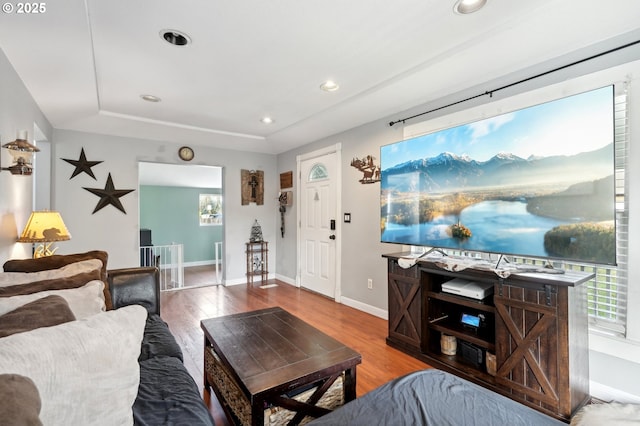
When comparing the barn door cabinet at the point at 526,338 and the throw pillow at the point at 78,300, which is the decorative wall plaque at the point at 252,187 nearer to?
the barn door cabinet at the point at 526,338

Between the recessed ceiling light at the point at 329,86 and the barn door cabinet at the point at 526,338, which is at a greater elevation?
the recessed ceiling light at the point at 329,86

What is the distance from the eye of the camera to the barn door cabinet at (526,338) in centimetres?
179

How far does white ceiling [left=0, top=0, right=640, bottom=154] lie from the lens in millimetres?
1829

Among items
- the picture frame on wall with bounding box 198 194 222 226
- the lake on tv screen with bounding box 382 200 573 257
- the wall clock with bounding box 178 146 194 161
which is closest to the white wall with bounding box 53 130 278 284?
the wall clock with bounding box 178 146 194 161

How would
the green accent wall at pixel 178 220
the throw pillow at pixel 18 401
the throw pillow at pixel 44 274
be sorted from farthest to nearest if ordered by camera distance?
1. the green accent wall at pixel 178 220
2. the throw pillow at pixel 44 274
3. the throw pillow at pixel 18 401

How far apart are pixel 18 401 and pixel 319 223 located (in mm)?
4137

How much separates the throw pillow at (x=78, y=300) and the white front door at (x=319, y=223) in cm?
310

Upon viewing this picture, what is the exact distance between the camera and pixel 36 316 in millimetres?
1140

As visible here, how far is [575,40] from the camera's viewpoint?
2.03 metres

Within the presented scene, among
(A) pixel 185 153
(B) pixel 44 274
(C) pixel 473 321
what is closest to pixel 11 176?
(B) pixel 44 274

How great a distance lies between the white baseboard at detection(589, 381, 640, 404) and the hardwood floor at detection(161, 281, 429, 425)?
42.5 inches

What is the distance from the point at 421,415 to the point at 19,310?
1.58 metres

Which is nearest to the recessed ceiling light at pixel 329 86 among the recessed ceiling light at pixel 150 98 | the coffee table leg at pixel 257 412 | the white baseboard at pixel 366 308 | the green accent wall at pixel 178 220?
the recessed ceiling light at pixel 150 98

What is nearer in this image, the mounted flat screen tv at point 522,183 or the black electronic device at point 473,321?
the mounted flat screen tv at point 522,183
